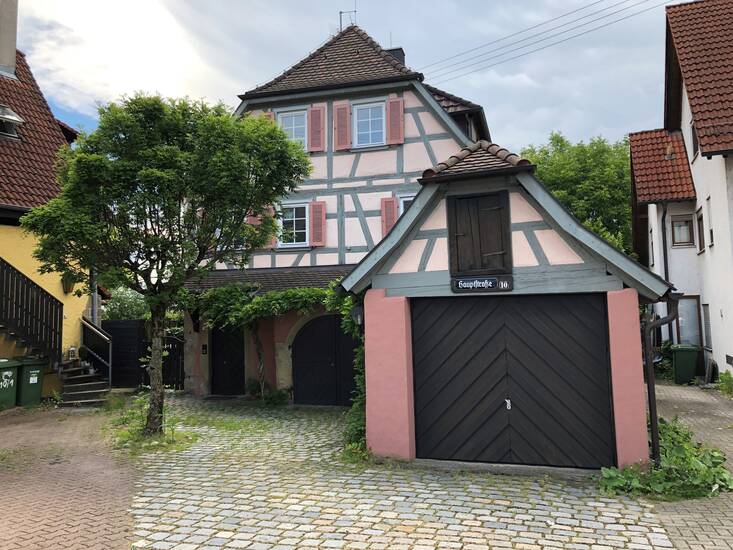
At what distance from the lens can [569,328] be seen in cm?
769

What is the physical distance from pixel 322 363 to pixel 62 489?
25.9 ft

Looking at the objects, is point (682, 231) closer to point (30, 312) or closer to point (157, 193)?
point (157, 193)

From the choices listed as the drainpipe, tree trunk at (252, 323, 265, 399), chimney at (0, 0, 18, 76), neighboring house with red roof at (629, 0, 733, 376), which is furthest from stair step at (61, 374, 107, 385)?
neighboring house with red roof at (629, 0, 733, 376)

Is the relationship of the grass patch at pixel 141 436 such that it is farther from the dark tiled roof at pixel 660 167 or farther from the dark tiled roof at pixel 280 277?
the dark tiled roof at pixel 660 167

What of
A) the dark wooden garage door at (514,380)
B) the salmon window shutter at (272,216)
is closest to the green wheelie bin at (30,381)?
the salmon window shutter at (272,216)

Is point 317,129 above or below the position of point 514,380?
above

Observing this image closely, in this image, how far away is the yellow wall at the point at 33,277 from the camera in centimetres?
1448

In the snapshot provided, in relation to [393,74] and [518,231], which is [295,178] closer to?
[518,231]

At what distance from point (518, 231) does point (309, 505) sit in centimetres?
433

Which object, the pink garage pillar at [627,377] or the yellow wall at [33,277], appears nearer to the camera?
the pink garage pillar at [627,377]

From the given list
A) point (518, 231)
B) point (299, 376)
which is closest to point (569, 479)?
point (518, 231)

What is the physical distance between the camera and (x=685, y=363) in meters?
16.0

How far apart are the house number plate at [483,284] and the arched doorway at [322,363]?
260 inches

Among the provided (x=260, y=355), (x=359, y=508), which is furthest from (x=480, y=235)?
(x=260, y=355)
